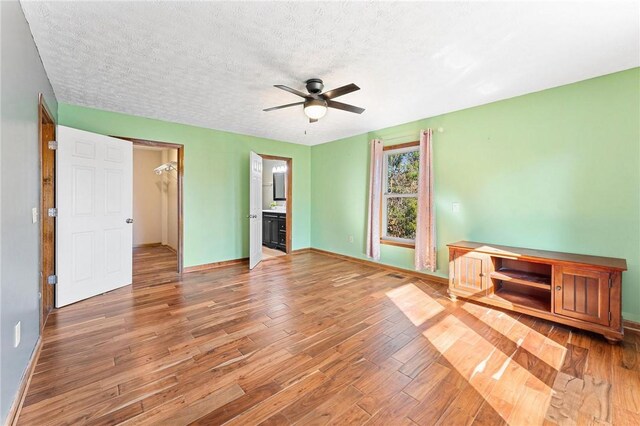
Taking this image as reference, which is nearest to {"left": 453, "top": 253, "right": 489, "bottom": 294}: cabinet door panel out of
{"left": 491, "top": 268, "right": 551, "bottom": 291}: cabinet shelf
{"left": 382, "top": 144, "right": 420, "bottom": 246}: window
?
{"left": 491, "top": 268, "right": 551, "bottom": 291}: cabinet shelf

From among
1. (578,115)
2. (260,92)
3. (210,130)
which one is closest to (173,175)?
(210,130)

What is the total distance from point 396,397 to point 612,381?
152 centimetres

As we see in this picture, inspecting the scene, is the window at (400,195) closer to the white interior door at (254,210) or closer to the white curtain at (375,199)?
the white curtain at (375,199)

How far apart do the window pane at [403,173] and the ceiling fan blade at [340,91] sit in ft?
7.21

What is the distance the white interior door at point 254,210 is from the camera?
478 centimetres

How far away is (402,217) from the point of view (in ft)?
15.4

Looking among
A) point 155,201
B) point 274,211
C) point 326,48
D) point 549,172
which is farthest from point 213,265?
point 549,172

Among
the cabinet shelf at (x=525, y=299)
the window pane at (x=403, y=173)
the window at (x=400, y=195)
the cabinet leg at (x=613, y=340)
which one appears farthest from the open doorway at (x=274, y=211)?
the cabinet leg at (x=613, y=340)

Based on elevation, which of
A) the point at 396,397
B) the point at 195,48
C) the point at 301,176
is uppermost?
the point at 195,48

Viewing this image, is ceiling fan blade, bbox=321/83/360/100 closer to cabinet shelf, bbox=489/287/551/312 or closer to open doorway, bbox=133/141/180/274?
cabinet shelf, bbox=489/287/551/312

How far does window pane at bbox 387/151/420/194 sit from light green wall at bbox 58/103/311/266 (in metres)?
2.47

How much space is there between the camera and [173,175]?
21.7 ft

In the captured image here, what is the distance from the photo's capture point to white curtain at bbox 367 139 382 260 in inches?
186

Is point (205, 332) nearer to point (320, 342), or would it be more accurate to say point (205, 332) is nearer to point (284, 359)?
point (284, 359)
